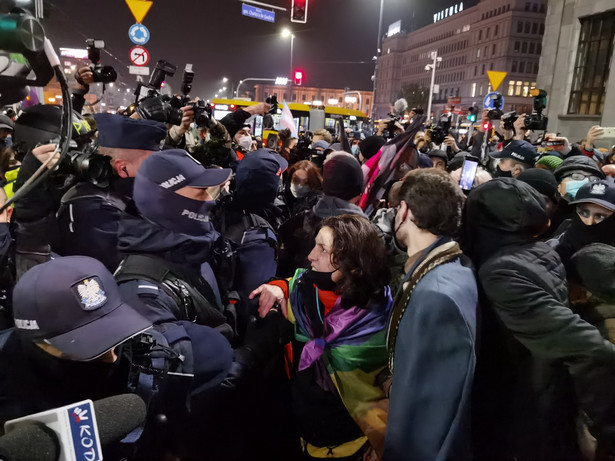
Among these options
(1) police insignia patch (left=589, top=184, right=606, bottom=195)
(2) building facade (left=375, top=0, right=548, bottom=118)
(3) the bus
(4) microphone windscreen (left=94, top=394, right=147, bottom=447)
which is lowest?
(4) microphone windscreen (left=94, top=394, right=147, bottom=447)

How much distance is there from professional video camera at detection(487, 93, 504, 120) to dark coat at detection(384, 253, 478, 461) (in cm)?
641

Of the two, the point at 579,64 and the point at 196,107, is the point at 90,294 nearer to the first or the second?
the point at 196,107

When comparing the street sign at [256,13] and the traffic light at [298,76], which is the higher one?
the street sign at [256,13]

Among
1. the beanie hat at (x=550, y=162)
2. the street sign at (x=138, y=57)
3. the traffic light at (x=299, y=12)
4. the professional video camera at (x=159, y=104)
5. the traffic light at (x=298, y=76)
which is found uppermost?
the traffic light at (x=299, y=12)

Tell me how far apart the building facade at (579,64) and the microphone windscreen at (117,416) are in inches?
803

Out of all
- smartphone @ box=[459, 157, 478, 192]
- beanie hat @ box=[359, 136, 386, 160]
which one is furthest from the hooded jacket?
beanie hat @ box=[359, 136, 386, 160]

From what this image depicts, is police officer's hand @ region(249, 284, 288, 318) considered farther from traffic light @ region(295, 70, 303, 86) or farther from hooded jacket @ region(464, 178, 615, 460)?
traffic light @ region(295, 70, 303, 86)

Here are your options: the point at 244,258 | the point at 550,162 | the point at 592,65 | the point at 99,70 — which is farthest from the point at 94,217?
the point at 592,65

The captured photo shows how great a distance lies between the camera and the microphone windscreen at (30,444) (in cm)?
87

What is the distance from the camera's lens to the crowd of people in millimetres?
1752

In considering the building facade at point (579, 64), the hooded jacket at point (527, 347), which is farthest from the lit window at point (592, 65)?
the hooded jacket at point (527, 347)

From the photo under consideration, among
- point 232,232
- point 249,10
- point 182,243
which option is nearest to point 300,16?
point 249,10

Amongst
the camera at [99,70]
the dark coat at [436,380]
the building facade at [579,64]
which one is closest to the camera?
the dark coat at [436,380]

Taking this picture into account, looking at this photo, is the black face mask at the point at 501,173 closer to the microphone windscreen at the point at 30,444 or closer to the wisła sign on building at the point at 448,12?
the microphone windscreen at the point at 30,444
